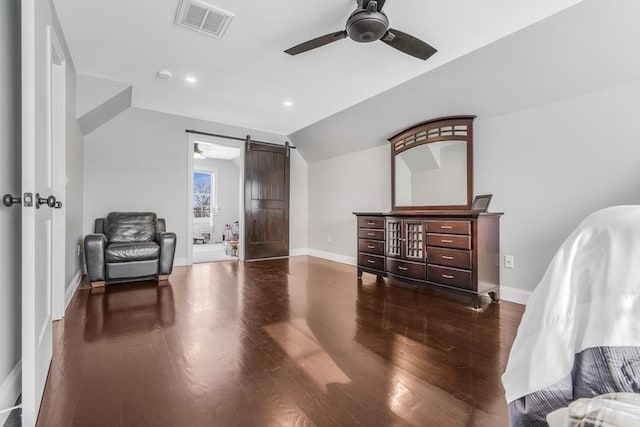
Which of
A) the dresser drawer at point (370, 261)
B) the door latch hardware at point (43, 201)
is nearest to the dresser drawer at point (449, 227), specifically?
the dresser drawer at point (370, 261)

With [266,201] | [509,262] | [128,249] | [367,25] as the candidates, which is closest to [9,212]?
[367,25]

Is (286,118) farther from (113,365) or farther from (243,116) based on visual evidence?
(113,365)

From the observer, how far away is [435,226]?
122 inches

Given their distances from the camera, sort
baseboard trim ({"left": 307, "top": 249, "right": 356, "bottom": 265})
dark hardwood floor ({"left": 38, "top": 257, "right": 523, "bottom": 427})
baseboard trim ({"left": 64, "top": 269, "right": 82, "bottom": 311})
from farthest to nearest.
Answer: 1. baseboard trim ({"left": 307, "top": 249, "right": 356, "bottom": 265})
2. baseboard trim ({"left": 64, "top": 269, "right": 82, "bottom": 311})
3. dark hardwood floor ({"left": 38, "top": 257, "right": 523, "bottom": 427})

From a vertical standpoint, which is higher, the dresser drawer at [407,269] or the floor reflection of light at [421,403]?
the dresser drawer at [407,269]

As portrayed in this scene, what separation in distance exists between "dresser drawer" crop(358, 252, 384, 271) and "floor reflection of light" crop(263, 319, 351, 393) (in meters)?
1.62

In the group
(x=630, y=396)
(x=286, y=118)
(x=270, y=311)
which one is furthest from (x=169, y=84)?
(x=630, y=396)

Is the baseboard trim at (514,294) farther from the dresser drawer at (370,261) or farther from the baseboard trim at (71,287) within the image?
the baseboard trim at (71,287)

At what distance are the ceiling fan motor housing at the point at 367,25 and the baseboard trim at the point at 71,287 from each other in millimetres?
3287

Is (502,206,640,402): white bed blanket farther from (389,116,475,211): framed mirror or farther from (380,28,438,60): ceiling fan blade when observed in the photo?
(389,116,475,211): framed mirror

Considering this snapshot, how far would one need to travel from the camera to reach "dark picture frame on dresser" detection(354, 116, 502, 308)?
282 centimetres

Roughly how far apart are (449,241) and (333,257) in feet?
8.97

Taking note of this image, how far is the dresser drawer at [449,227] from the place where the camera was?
2.82 metres

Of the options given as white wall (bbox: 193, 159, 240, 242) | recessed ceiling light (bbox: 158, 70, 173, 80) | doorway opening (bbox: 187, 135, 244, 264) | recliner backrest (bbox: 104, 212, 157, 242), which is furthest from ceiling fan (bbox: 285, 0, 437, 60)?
white wall (bbox: 193, 159, 240, 242)
